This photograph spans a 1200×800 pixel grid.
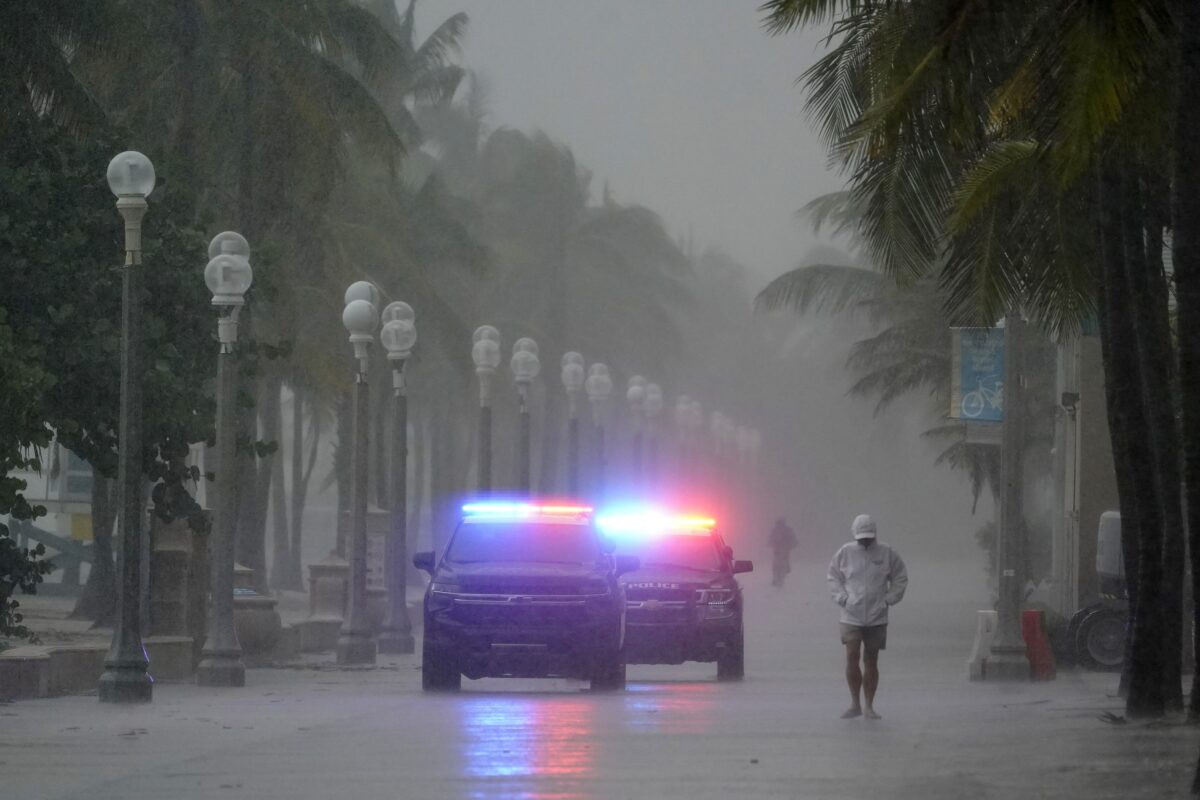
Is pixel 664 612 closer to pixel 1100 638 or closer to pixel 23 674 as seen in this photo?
pixel 1100 638

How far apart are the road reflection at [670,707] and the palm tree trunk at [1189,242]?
4.47 metres

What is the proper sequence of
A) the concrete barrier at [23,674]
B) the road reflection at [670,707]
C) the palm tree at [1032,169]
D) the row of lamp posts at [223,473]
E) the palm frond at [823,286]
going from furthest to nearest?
the palm frond at [823,286]
the row of lamp posts at [223,473]
the concrete barrier at [23,674]
the road reflection at [670,707]
the palm tree at [1032,169]

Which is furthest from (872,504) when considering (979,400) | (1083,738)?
(1083,738)

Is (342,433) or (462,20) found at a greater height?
(462,20)

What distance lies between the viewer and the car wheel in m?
27.0

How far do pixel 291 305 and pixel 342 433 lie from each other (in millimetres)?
12756

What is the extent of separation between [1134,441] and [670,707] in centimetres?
454

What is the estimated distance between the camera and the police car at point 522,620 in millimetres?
20766

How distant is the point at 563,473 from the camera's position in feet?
326

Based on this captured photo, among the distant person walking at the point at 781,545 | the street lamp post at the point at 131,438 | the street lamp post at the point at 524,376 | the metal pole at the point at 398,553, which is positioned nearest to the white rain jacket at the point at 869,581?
the street lamp post at the point at 131,438

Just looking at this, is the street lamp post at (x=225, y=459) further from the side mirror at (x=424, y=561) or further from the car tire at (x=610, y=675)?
the car tire at (x=610, y=675)

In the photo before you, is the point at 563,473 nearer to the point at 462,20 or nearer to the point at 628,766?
the point at 462,20

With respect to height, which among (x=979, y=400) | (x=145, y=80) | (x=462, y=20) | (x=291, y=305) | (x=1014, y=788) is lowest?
(x=1014, y=788)

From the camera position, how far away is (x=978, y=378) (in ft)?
88.5
